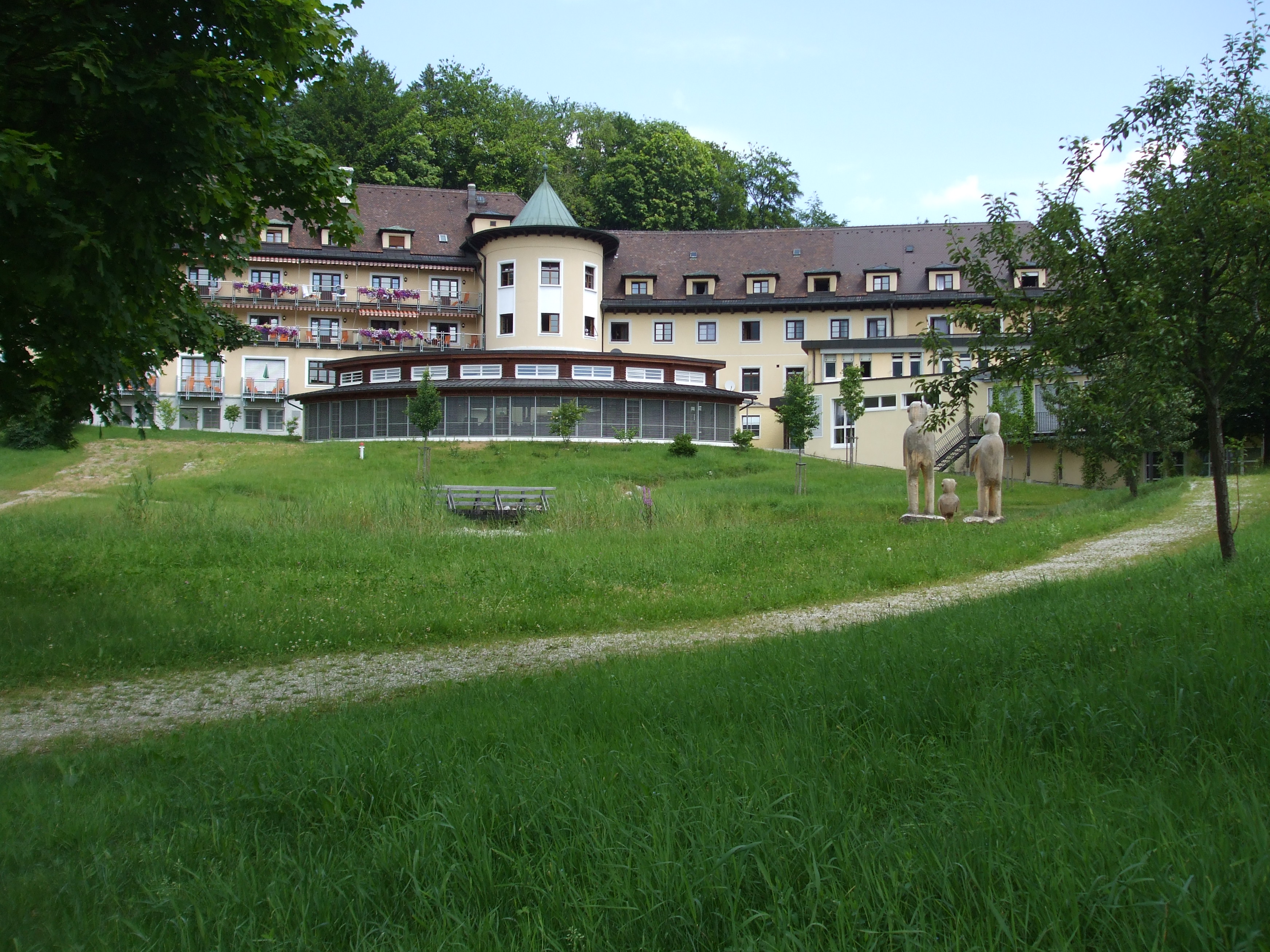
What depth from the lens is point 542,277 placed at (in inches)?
2279

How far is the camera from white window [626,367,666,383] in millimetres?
50469

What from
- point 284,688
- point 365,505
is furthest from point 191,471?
point 284,688

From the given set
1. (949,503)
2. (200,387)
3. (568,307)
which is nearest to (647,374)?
(568,307)

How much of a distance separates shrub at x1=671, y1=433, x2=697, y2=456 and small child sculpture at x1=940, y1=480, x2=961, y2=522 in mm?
20128

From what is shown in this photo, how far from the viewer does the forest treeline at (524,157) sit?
240ft

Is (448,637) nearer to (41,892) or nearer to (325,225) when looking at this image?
(325,225)

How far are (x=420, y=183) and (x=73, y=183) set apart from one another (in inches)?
2727

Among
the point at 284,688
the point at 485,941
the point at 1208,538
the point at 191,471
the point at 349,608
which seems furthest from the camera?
the point at 191,471

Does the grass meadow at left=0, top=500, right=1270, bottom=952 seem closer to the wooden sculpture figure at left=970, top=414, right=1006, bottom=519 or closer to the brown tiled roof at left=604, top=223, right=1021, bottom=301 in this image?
the wooden sculpture figure at left=970, top=414, right=1006, bottom=519

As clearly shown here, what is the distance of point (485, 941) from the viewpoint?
320 centimetres

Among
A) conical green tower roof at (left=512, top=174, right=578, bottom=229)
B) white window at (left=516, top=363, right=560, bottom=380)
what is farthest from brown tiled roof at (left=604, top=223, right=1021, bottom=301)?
white window at (left=516, top=363, right=560, bottom=380)

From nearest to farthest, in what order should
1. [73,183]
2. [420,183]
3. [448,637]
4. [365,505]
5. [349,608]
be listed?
[73,183]
[448,637]
[349,608]
[365,505]
[420,183]

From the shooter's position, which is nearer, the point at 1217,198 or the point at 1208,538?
the point at 1217,198

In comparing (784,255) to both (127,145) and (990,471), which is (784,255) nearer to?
(990,471)
